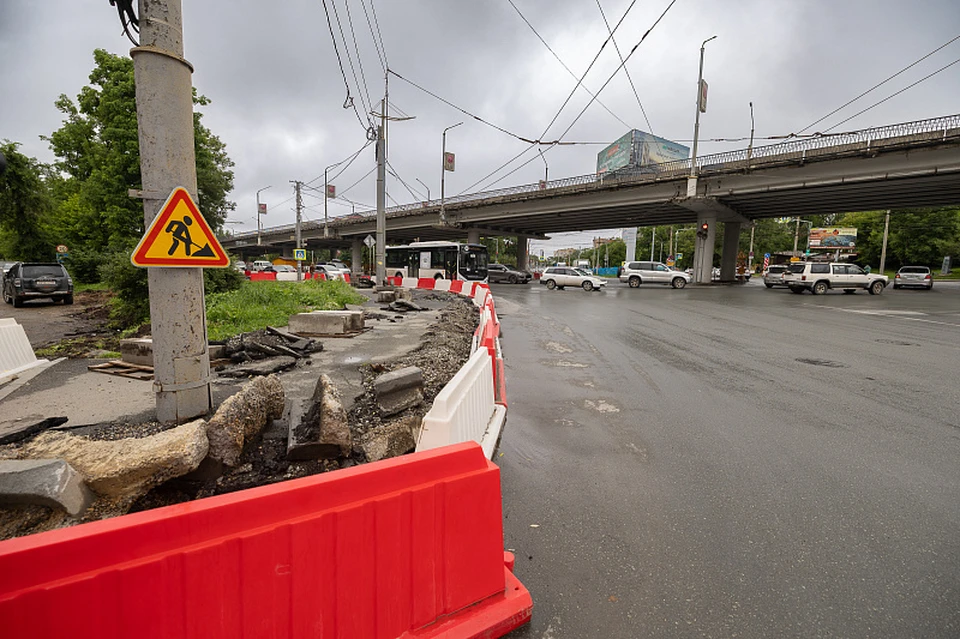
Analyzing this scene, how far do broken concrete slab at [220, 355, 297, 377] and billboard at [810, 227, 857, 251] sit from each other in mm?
80712

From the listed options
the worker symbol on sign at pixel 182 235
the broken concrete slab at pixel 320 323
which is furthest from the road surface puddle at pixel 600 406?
the broken concrete slab at pixel 320 323

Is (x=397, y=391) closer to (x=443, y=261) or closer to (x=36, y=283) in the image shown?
(x=36, y=283)

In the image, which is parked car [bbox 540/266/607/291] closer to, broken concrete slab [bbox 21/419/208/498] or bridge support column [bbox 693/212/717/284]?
bridge support column [bbox 693/212/717/284]

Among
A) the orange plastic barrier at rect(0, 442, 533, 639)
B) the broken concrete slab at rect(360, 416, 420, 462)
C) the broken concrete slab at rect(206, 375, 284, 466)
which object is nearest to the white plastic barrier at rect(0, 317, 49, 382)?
the broken concrete slab at rect(206, 375, 284, 466)

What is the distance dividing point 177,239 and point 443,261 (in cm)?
2805

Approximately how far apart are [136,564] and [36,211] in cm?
4161

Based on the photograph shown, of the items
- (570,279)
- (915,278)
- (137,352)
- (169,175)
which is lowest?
(137,352)

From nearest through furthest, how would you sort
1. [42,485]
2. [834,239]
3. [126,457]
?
[42,485] → [126,457] → [834,239]

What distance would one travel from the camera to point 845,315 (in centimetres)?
1434

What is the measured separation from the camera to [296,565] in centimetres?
147

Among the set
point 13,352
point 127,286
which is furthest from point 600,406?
point 127,286

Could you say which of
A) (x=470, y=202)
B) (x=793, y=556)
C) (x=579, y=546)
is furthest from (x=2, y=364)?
(x=470, y=202)

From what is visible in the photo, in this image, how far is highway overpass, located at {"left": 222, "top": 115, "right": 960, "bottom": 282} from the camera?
21.8m

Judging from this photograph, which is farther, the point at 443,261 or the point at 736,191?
the point at 443,261
